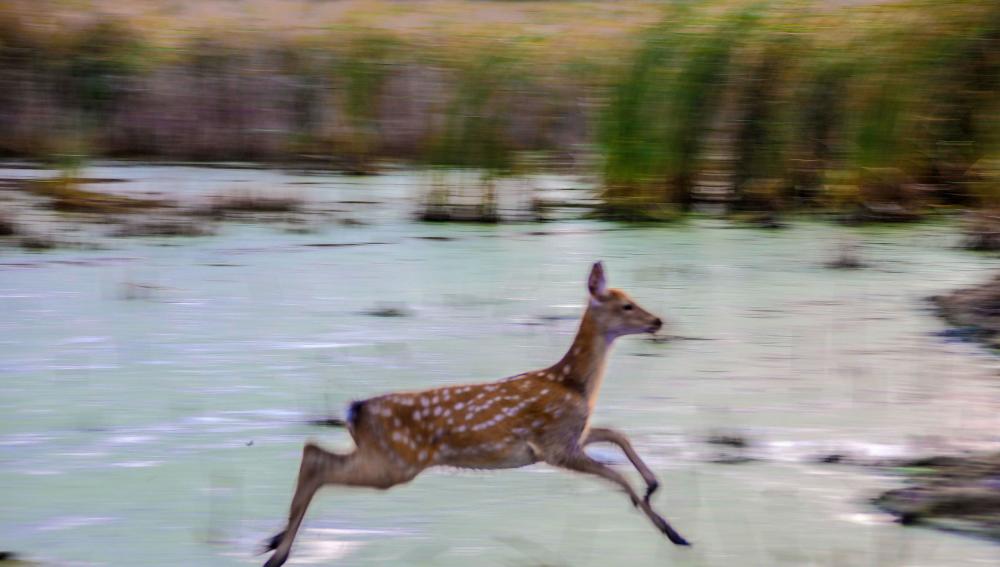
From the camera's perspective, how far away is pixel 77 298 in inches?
A: 340

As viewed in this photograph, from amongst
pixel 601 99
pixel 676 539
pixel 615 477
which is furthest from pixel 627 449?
pixel 601 99

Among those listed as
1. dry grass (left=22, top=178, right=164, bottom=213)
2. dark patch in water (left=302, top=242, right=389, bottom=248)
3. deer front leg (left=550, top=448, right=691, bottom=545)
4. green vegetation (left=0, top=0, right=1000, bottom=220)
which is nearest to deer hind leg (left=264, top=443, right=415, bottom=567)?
deer front leg (left=550, top=448, right=691, bottom=545)

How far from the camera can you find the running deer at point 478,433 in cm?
423

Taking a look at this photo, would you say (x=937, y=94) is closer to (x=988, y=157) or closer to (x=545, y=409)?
(x=988, y=157)

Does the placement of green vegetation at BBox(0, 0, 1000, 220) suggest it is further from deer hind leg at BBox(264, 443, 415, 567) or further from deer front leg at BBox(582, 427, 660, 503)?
deer hind leg at BBox(264, 443, 415, 567)

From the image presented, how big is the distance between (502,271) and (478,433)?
17.5 feet

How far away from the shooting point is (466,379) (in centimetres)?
658

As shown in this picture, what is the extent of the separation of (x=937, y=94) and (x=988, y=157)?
0.92 m

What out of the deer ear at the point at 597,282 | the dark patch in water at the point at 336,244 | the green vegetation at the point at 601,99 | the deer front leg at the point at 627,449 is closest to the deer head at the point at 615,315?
the deer ear at the point at 597,282

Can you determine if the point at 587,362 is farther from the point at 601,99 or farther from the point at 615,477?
the point at 601,99

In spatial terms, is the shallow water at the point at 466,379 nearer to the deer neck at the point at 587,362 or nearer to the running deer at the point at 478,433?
the running deer at the point at 478,433

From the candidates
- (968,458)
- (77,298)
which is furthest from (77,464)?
(77,298)

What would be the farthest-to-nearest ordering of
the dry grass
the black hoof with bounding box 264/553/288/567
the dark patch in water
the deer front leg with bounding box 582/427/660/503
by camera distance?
the dry grass, the dark patch in water, the deer front leg with bounding box 582/427/660/503, the black hoof with bounding box 264/553/288/567

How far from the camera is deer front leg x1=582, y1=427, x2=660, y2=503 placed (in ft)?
15.2
